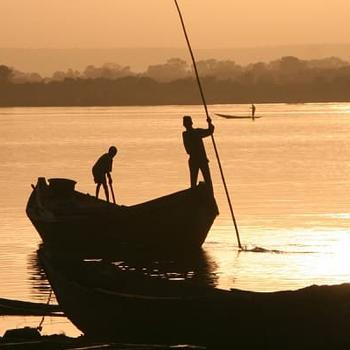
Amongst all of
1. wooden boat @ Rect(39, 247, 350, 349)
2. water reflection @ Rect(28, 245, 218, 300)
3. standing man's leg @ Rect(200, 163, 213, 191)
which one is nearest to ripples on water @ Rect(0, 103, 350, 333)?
water reflection @ Rect(28, 245, 218, 300)

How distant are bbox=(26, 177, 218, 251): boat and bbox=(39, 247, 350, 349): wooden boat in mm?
7876

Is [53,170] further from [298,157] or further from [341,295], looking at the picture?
[341,295]

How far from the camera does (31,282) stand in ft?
68.4

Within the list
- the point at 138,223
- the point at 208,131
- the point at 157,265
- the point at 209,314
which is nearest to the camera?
the point at 209,314

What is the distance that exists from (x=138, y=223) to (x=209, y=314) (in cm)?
980

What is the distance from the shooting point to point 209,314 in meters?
13.8

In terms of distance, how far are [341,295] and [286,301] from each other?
1.85 feet

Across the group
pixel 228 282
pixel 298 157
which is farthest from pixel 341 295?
pixel 298 157

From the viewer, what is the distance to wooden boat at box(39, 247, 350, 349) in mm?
13562

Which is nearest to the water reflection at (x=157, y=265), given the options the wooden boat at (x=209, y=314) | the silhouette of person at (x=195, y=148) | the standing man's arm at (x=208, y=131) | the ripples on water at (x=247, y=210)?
the ripples on water at (x=247, y=210)

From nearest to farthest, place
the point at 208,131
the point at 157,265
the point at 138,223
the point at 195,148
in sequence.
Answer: the point at 157,265 < the point at 208,131 < the point at 138,223 < the point at 195,148

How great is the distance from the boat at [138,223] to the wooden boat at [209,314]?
7876mm

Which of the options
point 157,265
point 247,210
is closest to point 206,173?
point 157,265

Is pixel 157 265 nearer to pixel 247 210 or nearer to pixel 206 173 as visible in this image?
pixel 206 173
